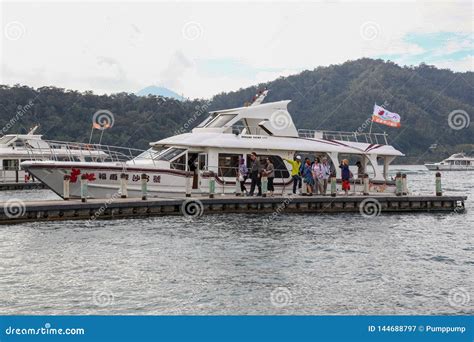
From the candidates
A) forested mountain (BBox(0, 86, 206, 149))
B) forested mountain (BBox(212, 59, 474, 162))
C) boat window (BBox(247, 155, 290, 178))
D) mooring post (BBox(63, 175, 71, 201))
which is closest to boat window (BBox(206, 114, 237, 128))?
boat window (BBox(247, 155, 290, 178))

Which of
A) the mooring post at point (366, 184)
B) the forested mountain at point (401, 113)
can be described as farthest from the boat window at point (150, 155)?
the forested mountain at point (401, 113)

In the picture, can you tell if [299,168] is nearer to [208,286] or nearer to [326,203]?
[326,203]

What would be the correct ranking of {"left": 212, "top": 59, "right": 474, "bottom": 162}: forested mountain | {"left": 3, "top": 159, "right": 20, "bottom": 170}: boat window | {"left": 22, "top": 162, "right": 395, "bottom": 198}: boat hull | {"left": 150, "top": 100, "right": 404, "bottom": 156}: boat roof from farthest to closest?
{"left": 212, "top": 59, "right": 474, "bottom": 162}: forested mountain < {"left": 3, "top": 159, "right": 20, "bottom": 170}: boat window < {"left": 150, "top": 100, "right": 404, "bottom": 156}: boat roof < {"left": 22, "top": 162, "right": 395, "bottom": 198}: boat hull

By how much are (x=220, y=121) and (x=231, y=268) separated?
51.2ft

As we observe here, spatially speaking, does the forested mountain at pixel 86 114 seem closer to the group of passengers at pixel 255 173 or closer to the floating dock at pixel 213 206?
the group of passengers at pixel 255 173

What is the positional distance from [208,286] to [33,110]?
109m

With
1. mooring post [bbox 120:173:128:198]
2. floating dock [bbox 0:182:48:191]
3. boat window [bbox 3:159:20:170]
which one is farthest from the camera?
boat window [bbox 3:159:20:170]

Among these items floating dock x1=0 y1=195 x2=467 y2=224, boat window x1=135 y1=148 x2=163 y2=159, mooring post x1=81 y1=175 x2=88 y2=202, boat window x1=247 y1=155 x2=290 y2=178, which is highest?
boat window x1=135 y1=148 x2=163 y2=159

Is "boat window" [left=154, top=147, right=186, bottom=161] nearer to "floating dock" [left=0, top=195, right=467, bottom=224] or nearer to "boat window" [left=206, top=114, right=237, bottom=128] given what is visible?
"floating dock" [left=0, top=195, right=467, bottom=224]

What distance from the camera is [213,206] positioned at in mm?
26266

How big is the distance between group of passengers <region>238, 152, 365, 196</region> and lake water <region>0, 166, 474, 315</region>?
3.94 metres

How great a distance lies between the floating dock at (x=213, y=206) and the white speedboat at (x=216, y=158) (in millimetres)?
1419

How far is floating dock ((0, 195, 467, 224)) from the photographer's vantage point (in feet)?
75.2

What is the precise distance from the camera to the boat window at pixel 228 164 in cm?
2866
